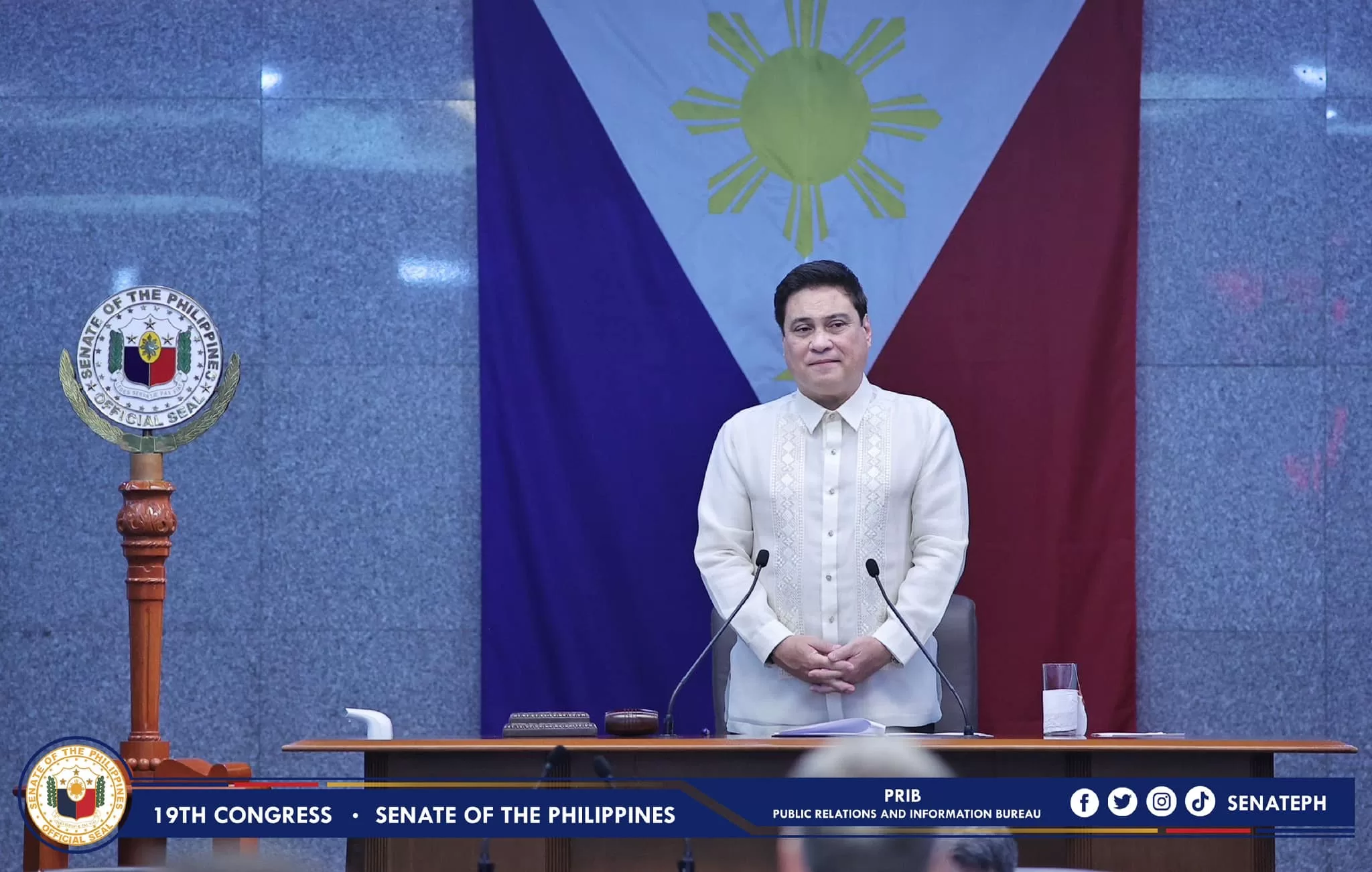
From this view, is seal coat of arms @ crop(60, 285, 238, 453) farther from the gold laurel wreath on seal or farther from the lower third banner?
the lower third banner

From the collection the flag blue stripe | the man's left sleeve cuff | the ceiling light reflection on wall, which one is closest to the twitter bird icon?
the man's left sleeve cuff

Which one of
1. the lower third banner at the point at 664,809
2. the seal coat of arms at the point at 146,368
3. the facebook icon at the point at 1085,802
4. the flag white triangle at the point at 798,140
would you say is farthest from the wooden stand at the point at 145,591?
the facebook icon at the point at 1085,802

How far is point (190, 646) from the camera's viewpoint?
14.9ft

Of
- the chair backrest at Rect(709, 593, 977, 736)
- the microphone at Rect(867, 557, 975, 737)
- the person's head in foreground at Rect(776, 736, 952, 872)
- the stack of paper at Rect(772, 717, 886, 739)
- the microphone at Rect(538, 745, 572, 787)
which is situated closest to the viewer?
the person's head in foreground at Rect(776, 736, 952, 872)

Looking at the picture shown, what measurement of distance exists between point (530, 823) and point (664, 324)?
6.94 ft

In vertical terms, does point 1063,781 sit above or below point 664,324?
below

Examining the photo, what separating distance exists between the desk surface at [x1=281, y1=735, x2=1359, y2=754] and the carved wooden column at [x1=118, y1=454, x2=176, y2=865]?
78cm

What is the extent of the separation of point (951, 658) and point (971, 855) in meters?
2.42

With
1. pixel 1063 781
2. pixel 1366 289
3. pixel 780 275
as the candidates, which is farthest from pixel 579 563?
pixel 1366 289

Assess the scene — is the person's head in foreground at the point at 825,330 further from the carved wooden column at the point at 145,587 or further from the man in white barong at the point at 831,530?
the carved wooden column at the point at 145,587

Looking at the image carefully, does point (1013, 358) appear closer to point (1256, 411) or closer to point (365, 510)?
point (1256, 411)

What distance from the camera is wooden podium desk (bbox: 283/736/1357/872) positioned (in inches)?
110

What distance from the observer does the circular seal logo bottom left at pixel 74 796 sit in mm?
2766

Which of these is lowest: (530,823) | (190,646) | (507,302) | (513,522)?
(530,823)
